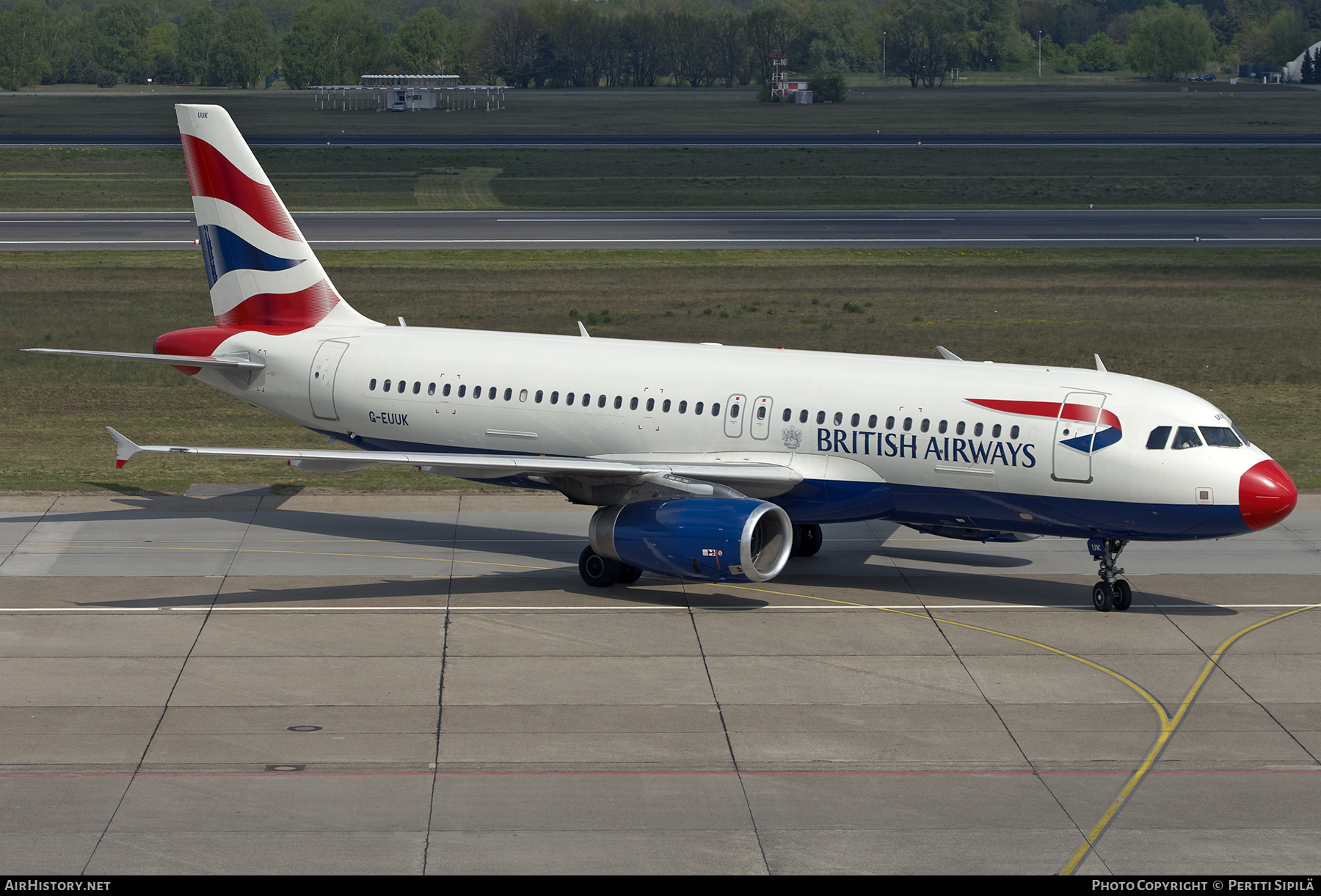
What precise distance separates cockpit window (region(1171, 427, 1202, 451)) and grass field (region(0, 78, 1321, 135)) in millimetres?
123747

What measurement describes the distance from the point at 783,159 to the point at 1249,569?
92.7m

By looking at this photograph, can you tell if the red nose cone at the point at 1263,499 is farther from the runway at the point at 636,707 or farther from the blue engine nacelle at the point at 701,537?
the blue engine nacelle at the point at 701,537

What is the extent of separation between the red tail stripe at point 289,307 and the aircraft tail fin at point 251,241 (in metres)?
0.02

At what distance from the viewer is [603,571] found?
2867 centimetres

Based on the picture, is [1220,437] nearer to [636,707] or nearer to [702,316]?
[636,707]

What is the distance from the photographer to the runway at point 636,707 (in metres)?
17.8

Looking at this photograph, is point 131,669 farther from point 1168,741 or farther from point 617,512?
point 1168,741

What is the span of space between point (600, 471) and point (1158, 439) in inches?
394

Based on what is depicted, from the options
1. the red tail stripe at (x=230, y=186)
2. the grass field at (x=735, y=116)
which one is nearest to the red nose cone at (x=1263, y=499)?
the red tail stripe at (x=230, y=186)

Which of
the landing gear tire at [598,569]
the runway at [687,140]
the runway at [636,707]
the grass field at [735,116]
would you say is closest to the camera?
the runway at [636,707]

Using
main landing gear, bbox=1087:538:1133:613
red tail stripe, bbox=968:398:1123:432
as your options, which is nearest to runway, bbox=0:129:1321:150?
red tail stripe, bbox=968:398:1123:432

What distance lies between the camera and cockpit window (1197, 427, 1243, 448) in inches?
1022

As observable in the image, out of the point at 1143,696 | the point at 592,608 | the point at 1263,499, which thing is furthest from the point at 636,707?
the point at 1263,499

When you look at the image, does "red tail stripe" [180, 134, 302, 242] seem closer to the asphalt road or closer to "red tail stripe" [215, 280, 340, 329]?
"red tail stripe" [215, 280, 340, 329]
